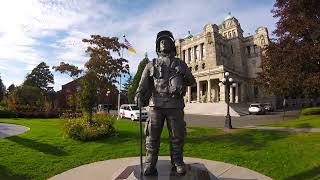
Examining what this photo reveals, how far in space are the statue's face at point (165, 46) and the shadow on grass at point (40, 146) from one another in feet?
25.7

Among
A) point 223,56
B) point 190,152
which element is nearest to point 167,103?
point 190,152

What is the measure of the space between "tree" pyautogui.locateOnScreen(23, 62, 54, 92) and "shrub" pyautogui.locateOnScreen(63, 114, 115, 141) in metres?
73.2

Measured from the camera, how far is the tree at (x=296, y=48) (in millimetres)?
26594

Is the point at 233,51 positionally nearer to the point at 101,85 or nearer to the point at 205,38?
the point at 205,38

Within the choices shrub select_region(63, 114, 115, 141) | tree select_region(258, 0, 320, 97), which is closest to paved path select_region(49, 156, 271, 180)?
shrub select_region(63, 114, 115, 141)

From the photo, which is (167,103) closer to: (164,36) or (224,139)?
(164,36)

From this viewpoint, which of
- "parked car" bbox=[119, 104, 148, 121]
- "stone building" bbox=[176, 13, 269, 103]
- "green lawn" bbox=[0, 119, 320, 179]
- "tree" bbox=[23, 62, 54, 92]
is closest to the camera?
"green lawn" bbox=[0, 119, 320, 179]

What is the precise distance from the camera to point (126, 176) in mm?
7617

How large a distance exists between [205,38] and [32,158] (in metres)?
73.4

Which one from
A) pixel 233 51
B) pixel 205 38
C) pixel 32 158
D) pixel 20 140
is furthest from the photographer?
pixel 233 51

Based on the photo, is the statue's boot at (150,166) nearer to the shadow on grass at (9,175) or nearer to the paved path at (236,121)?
the shadow on grass at (9,175)

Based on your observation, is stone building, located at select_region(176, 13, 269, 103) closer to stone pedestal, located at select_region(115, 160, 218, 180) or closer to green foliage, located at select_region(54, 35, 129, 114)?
green foliage, located at select_region(54, 35, 129, 114)

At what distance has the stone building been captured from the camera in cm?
7119

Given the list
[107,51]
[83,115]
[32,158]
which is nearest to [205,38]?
[107,51]
